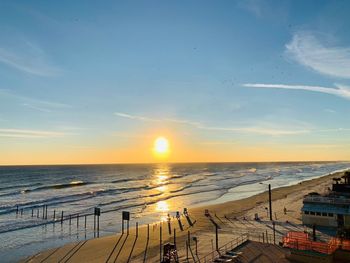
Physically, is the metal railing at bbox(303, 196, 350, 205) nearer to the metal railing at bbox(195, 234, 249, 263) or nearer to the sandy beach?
the sandy beach

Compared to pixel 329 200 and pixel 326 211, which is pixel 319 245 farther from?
pixel 329 200

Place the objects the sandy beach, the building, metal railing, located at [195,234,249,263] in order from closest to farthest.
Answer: metal railing, located at [195,234,249,263]
the sandy beach
the building

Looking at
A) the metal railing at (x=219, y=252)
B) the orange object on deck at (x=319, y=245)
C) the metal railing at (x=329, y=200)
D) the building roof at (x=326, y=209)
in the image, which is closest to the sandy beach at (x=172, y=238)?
the metal railing at (x=219, y=252)

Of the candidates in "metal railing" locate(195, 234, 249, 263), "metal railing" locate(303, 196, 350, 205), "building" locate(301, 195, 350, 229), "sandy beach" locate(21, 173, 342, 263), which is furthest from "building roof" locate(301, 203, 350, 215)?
"metal railing" locate(195, 234, 249, 263)

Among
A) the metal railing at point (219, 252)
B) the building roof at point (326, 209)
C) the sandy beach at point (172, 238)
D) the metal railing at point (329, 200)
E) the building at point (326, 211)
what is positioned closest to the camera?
the metal railing at point (219, 252)

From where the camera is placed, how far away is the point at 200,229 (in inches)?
1587

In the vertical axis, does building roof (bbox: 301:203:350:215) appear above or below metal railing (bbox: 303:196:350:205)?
below

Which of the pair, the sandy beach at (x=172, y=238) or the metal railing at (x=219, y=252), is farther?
the sandy beach at (x=172, y=238)

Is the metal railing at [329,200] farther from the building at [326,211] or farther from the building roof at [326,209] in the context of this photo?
the building roof at [326,209]

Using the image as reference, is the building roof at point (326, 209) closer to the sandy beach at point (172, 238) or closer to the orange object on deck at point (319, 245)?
the sandy beach at point (172, 238)

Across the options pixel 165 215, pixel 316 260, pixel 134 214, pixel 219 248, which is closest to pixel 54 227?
pixel 134 214

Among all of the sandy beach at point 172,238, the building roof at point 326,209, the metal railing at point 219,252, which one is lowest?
the sandy beach at point 172,238

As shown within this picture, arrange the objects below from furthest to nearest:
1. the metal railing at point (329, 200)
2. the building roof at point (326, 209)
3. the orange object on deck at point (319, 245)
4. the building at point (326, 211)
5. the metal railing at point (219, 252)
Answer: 1. the metal railing at point (329, 200)
2. the building at point (326, 211)
3. the building roof at point (326, 209)
4. the metal railing at point (219, 252)
5. the orange object on deck at point (319, 245)

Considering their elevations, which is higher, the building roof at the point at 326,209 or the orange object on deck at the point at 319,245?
the building roof at the point at 326,209
